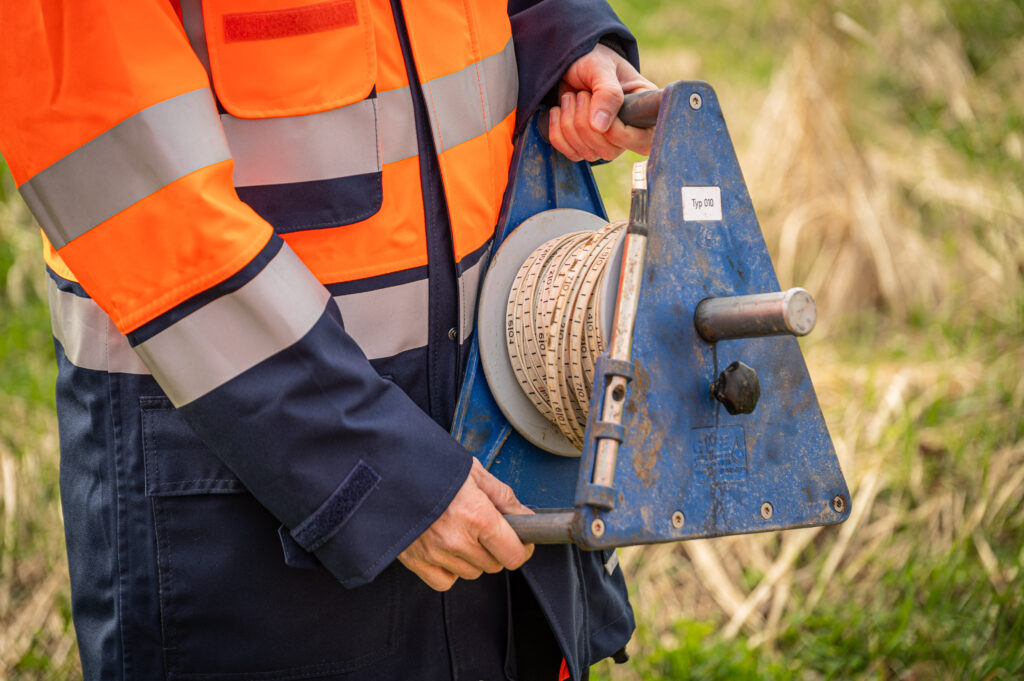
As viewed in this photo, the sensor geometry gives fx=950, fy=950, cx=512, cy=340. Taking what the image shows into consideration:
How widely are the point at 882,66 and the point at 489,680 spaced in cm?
486

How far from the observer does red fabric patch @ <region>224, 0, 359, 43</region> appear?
133 cm

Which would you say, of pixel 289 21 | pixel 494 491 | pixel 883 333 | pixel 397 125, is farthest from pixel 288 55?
pixel 883 333

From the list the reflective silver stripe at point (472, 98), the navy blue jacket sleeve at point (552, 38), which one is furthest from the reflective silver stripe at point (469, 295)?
the navy blue jacket sleeve at point (552, 38)

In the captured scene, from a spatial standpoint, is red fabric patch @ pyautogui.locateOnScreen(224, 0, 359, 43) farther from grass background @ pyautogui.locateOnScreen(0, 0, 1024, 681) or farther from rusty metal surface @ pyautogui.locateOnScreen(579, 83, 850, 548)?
grass background @ pyautogui.locateOnScreen(0, 0, 1024, 681)

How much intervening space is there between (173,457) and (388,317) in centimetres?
37

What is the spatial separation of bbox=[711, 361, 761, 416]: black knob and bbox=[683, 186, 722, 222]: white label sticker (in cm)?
24

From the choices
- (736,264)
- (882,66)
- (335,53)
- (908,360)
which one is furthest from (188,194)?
(882,66)

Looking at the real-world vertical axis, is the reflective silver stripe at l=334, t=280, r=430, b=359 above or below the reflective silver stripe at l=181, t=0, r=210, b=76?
below

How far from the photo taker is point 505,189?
5.56ft

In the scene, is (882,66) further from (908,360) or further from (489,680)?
(489,680)

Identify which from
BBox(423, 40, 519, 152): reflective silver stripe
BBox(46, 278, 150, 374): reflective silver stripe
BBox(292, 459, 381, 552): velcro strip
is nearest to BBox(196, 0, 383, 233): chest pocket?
BBox(423, 40, 519, 152): reflective silver stripe

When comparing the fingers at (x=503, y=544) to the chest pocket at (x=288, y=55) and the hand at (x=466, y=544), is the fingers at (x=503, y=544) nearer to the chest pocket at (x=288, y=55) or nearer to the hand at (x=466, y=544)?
the hand at (x=466, y=544)

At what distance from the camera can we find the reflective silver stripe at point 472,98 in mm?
1490

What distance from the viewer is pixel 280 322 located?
1.22 m
